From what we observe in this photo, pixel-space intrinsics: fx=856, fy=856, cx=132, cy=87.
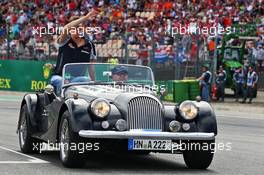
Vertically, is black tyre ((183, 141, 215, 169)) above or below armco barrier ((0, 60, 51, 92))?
above

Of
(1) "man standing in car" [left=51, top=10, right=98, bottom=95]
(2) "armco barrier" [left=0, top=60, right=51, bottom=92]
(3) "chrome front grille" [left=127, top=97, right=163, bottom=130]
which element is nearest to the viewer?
(3) "chrome front grille" [left=127, top=97, right=163, bottom=130]

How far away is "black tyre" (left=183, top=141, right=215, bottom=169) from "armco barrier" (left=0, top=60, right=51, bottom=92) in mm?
23589

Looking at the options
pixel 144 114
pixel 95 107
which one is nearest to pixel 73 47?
pixel 95 107

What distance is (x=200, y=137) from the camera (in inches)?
413

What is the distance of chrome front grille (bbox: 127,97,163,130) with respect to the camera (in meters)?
10.4

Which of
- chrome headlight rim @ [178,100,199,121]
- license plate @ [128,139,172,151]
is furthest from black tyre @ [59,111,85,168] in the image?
chrome headlight rim @ [178,100,199,121]

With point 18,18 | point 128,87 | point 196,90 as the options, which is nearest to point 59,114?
point 128,87

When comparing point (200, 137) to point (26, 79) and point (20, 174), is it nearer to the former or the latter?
point (20, 174)

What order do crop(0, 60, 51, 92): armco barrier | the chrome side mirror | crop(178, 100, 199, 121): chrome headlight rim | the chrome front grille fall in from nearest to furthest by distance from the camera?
the chrome front grille → crop(178, 100, 199, 121): chrome headlight rim → the chrome side mirror → crop(0, 60, 51, 92): armco barrier

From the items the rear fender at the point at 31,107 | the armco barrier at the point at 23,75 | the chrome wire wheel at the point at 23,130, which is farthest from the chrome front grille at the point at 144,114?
the armco barrier at the point at 23,75

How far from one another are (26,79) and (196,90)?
8.16 m

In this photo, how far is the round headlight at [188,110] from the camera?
10.7 m

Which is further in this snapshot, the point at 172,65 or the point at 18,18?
the point at 18,18

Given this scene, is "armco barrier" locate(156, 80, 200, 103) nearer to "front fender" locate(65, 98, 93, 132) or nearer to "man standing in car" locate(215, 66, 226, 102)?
"man standing in car" locate(215, 66, 226, 102)
